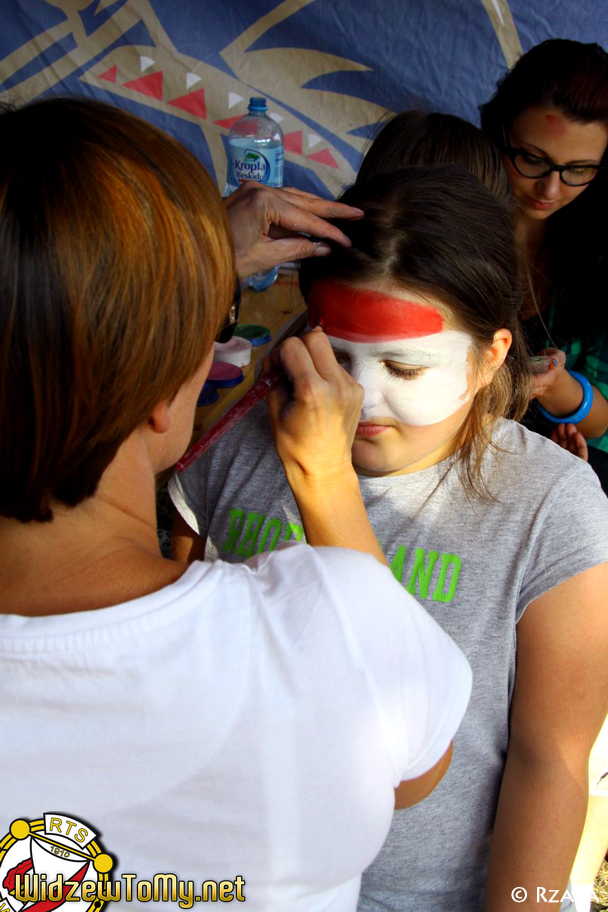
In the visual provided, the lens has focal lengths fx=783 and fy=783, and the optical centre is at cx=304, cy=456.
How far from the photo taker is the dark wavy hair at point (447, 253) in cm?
95

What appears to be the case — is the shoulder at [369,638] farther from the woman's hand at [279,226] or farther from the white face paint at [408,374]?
the woman's hand at [279,226]

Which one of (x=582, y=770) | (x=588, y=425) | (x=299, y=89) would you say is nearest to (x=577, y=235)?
(x=588, y=425)

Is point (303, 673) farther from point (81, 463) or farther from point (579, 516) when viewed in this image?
point (579, 516)

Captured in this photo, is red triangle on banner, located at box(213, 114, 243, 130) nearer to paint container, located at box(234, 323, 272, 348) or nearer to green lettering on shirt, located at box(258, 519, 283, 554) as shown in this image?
paint container, located at box(234, 323, 272, 348)

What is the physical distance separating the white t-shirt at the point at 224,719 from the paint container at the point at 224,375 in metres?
1.13

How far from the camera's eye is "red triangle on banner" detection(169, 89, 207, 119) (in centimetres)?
220

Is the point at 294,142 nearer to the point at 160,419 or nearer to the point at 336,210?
the point at 336,210

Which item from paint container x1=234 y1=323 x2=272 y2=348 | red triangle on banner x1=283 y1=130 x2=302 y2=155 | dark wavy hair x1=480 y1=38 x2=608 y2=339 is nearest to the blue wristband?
dark wavy hair x1=480 y1=38 x2=608 y2=339

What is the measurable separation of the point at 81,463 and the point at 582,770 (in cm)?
67

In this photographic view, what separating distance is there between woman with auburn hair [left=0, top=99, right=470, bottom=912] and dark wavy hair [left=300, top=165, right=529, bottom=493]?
434mm

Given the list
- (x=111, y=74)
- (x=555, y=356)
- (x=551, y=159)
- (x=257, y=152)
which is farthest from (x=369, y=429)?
(x=111, y=74)

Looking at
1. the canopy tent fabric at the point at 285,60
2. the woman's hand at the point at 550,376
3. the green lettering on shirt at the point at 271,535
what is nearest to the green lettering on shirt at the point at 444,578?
the green lettering on shirt at the point at 271,535

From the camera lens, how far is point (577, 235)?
1.67 m

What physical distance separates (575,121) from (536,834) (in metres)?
1.32
